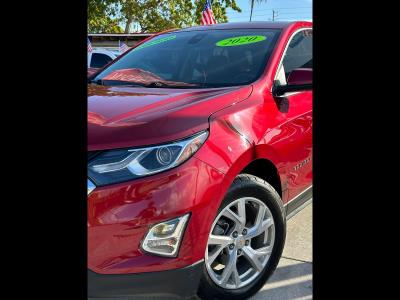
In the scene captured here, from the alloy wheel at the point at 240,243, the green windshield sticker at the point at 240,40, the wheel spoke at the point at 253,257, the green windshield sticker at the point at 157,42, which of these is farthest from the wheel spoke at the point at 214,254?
the green windshield sticker at the point at 157,42

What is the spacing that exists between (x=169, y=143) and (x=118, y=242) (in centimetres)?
51

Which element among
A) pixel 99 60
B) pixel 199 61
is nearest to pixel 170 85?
pixel 199 61

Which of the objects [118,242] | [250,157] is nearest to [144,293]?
[118,242]

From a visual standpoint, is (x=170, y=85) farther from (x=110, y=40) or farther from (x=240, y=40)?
(x=110, y=40)

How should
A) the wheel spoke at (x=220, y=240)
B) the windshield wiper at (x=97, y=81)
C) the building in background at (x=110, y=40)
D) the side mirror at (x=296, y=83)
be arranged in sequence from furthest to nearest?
the building in background at (x=110, y=40) → the windshield wiper at (x=97, y=81) → the side mirror at (x=296, y=83) → the wheel spoke at (x=220, y=240)

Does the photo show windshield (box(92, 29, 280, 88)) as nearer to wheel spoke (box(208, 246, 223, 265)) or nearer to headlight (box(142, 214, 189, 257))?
wheel spoke (box(208, 246, 223, 265))

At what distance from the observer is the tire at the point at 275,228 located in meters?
2.28

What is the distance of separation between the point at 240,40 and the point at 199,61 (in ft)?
1.14

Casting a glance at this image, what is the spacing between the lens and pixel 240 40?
333cm

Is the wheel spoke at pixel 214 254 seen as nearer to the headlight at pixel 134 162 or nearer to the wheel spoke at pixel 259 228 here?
the wheel spoke at pixel 259 228

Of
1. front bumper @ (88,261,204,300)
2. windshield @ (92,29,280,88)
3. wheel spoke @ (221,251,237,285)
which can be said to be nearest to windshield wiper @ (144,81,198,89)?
windshield @ (92,29,280,88)

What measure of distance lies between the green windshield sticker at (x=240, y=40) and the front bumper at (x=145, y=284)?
182cm
